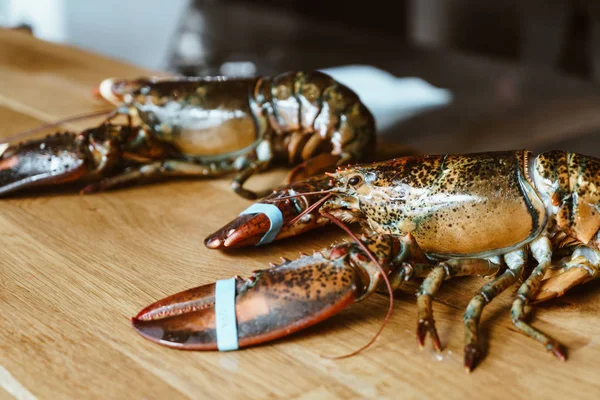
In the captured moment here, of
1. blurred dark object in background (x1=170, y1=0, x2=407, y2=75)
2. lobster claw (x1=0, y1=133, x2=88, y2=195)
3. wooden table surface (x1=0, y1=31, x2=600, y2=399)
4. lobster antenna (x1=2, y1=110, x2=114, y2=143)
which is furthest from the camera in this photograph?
blurred dark object in background (x1=170, y1=0, x2=407, y2=75)

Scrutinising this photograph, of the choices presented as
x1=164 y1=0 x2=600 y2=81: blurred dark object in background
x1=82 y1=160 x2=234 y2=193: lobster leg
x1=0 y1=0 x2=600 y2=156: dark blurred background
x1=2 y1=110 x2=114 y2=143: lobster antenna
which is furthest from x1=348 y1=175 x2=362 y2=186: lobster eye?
x1=164 y1=0 x2=600 y2=81: blurred dark object in background

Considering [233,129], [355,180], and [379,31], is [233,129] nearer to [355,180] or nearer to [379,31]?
[355,180]

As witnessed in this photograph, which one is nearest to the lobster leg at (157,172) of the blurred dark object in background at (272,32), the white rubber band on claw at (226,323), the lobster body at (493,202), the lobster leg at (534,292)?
the lobster body at (493,202)

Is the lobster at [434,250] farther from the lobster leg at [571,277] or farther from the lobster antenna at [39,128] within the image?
the lobster antenna at [39,128]

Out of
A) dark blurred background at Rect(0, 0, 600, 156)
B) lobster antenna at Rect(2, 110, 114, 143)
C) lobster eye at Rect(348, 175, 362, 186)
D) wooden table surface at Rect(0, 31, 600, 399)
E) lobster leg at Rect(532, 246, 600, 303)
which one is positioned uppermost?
lobster eye at Rect(348, 175, 362, 186)

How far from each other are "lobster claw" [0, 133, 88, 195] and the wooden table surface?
0.05 meters

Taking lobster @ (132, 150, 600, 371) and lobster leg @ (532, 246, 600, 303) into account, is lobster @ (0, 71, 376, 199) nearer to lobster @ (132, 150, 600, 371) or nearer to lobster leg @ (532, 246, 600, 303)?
lobster @ (132, 150, 600, 371)

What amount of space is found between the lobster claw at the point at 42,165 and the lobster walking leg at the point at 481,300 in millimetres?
1078

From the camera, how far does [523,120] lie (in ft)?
13.0

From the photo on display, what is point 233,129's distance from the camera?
2.08m

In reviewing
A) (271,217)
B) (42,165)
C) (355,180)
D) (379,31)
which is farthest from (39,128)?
(379,31)

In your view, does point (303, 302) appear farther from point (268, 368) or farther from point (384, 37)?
point (384, 37)

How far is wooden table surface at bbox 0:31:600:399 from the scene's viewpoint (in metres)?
1.22

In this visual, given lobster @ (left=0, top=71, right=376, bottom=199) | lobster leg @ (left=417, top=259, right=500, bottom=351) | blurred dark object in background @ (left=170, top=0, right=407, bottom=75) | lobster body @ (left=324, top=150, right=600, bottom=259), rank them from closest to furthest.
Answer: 1. lobster leg @ (left=417, top=259, right=500, bottom=351)
2. lobster body @ (left=324, top=150, right=600, bottom=259)
3. lobster @ (left=0, top=71, right=376, bottom=199)
4. blurred dark object in background @ (left=170, top=0, right=407, bottom=75)
